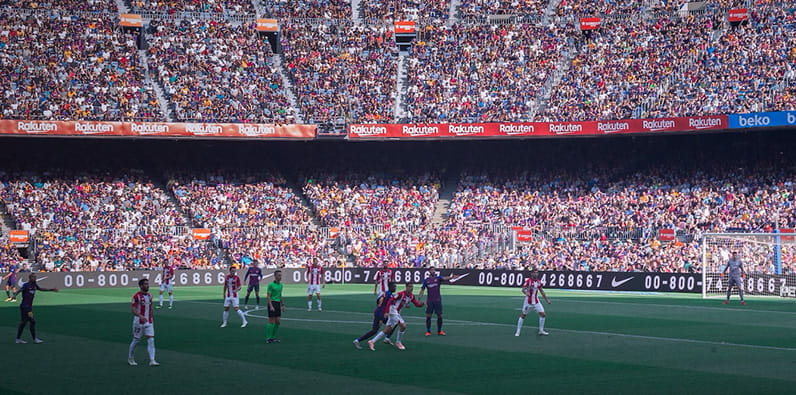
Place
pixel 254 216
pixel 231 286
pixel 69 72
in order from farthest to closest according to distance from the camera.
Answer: pixel 69 72
pixel 254 216
pixel 231 286

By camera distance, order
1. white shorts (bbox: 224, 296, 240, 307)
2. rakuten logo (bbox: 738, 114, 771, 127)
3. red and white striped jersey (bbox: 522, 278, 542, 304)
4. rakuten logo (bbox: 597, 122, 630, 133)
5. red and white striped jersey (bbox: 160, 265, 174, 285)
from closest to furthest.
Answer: red and white striped jersey (bbox: 522, 278, 542, 304) → white shorts (bbox: 224, 296, 240, 307) → red and white striped jersey (bbox: 160, 265, 174, 285) → rakuten logo (bbox: 738, 114, 771, 127) → rakuten logo (bbox: 597, 122, 630, 133)

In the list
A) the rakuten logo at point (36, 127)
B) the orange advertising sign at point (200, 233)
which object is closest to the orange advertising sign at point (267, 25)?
the rakuten logo at point (36, 127)

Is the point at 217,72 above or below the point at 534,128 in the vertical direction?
above

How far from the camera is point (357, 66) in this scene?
6556 cm

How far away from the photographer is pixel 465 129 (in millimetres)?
59438

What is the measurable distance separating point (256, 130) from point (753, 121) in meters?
30.1

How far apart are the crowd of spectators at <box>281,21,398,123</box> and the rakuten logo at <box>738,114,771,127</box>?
22237mm

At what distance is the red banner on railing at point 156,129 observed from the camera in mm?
56406

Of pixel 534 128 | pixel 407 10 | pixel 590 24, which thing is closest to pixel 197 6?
pixel 407 10

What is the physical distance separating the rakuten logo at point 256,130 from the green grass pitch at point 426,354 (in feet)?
80.5

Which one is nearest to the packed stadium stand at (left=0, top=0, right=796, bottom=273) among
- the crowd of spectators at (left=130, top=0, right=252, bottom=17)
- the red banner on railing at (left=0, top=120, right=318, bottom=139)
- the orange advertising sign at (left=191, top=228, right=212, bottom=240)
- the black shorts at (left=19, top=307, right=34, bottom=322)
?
the crowd of spectators at (left=130, top=0, right=252, bottom=17)

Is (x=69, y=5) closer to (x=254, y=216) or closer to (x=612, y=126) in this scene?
(x=254, y=216)

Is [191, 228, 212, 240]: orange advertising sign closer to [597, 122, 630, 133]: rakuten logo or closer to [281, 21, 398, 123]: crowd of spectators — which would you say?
[281, 21, 398, 123]: crowd of spectators

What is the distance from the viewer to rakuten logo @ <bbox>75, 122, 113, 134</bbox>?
57119 millimetres
